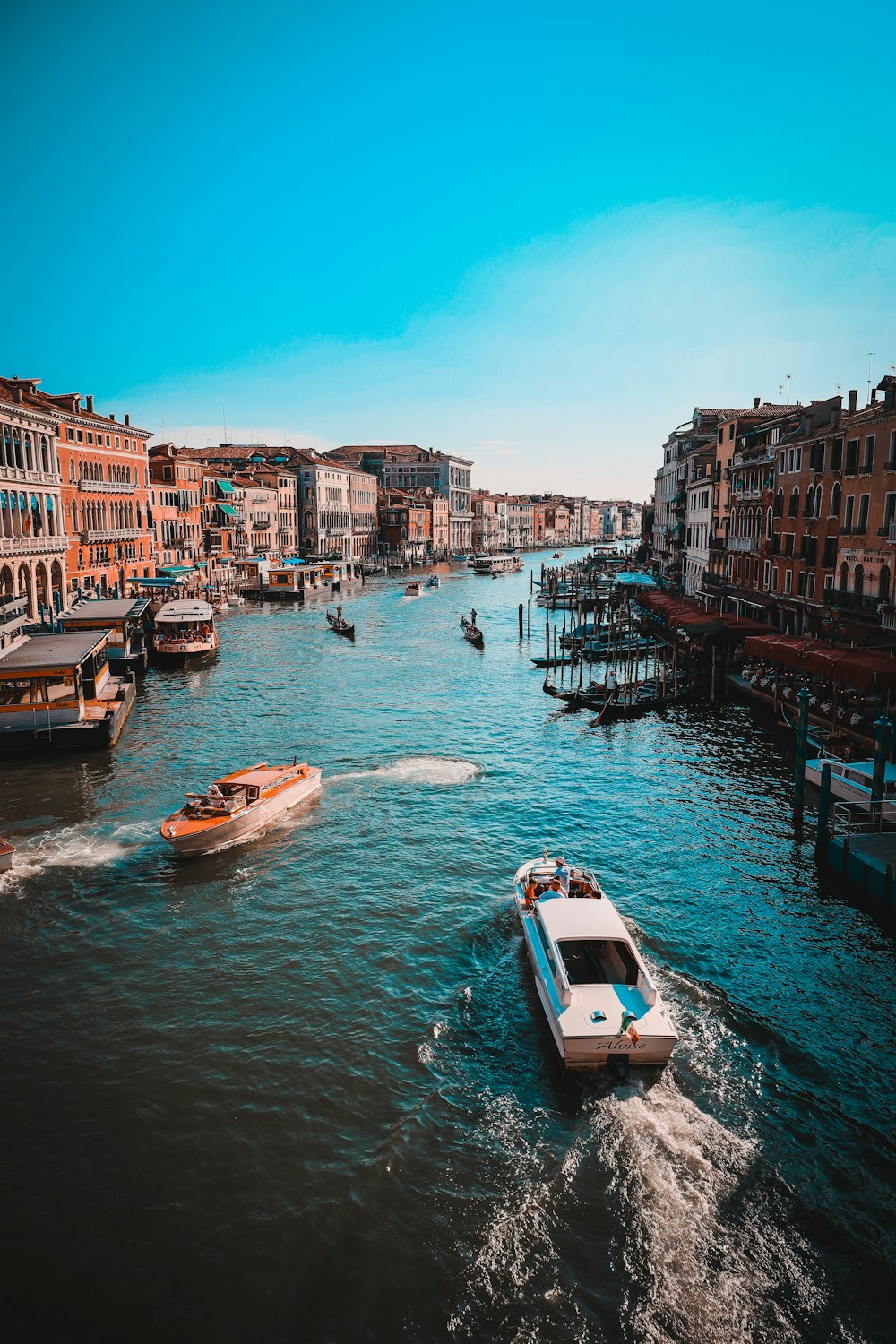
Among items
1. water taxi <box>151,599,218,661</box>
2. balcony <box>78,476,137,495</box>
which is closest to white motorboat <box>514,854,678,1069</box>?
water taxi <box>151,599,218,661</box>

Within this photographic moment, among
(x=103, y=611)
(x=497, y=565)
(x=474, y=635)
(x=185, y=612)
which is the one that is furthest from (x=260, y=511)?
(x=103, y=611)

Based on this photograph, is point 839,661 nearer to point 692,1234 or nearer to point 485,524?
point 692,1234

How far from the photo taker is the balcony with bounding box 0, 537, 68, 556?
3816 centimetres

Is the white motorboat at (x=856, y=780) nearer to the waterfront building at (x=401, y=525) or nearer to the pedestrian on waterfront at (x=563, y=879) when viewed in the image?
the pedestrian on waterfront at (x=563, y=879)

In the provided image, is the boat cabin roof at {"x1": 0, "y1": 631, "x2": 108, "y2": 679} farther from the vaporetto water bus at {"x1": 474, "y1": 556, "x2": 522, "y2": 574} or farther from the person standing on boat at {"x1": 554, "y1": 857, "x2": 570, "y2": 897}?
the vaporetto water bus at {"x1": 474, "y1": 556, "x2": 522, "y2": 574}

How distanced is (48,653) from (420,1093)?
73.7 ft

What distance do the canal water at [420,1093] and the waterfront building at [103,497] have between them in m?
35.4

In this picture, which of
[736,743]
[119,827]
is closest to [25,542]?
[119,827]

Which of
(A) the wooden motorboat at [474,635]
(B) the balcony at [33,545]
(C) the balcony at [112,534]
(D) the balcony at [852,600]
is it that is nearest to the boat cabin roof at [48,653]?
(B) the balcony at [33,545]

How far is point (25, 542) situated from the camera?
131 feet

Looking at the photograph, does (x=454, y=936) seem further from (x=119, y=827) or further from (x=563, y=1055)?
(x=119, y=827)

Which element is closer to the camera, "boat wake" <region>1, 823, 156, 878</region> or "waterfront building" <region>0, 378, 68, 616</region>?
"boat wake" <region>1, 823, 156, 878</region>

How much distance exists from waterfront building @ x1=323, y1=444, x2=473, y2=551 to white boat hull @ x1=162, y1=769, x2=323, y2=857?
138153mm

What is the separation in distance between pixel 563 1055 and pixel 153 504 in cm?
6806
